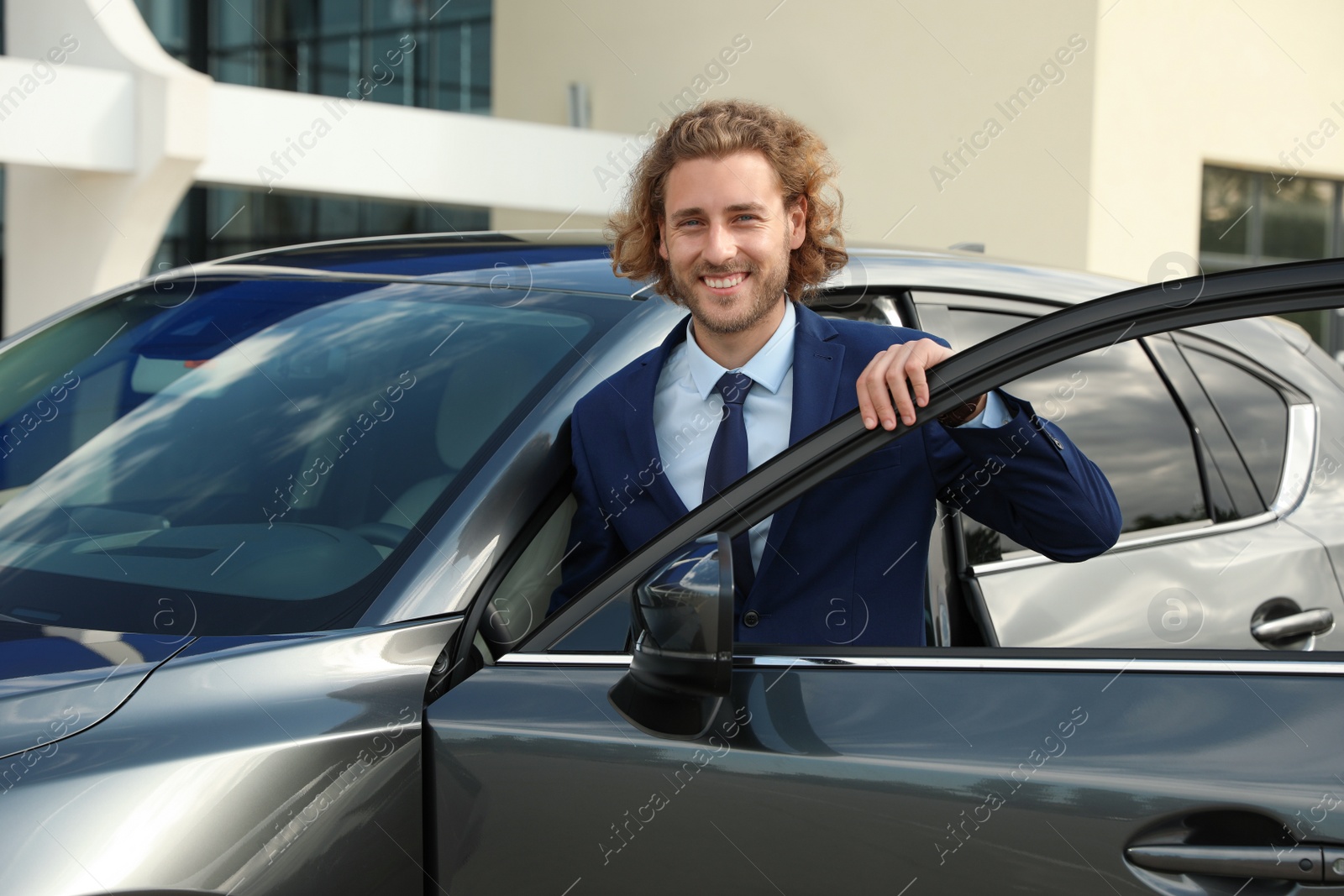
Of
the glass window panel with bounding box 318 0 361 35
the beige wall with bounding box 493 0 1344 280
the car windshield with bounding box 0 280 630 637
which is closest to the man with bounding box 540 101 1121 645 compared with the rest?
the car windshield with bounding box 0 280 630 637

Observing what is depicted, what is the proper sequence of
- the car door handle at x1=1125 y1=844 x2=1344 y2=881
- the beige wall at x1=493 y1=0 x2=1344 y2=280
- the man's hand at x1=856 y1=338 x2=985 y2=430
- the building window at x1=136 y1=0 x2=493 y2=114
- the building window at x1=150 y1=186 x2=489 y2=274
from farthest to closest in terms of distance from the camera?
the building window at x1=150 y1=186 x2=489 y2=274 → the building window at x1=136 y1=0 x2=493 y2=114 → the beige wall at x1=493 y1=0 x2=1344 y2=280 → the man's hand at x1=856 y1=338 x2=985 y2=430 → the car door handle at x1=1125 y1=844 x2=1344 y2=881

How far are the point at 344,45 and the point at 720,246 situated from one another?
21720 mm

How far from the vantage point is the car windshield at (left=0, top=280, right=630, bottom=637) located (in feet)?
5.55

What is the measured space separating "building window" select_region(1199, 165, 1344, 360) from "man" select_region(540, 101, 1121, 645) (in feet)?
39.9

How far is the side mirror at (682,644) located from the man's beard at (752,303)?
2.06ft

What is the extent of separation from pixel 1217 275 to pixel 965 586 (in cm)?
89

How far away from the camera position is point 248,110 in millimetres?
9781

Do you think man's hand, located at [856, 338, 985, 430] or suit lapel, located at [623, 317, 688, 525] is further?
suit lapel, located at [623, 317, 688, 525]

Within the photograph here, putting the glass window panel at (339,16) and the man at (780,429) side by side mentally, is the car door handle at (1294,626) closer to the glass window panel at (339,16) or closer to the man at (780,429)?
the man at (780,429)

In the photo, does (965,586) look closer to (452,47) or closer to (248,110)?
(248,110)

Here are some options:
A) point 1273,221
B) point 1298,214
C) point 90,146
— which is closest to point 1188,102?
point 1273,221

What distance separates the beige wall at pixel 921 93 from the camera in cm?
1193

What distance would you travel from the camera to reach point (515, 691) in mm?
1512

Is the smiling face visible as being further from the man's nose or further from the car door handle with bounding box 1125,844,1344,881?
the car door handle with bounding box 1125,844,1344,881
